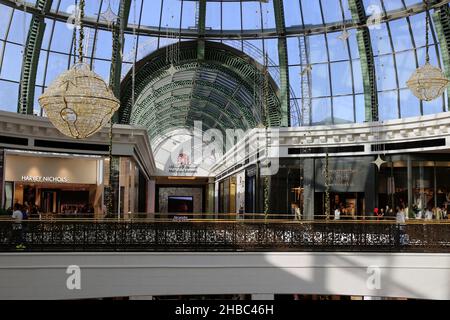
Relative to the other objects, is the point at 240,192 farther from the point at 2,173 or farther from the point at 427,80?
the point at 427,80

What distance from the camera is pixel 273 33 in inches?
1029

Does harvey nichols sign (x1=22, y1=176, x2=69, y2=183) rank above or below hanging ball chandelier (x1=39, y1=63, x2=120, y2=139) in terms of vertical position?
below

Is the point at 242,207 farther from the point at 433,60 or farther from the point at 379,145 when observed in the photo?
the point at 433,60

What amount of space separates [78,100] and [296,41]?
1739 cm

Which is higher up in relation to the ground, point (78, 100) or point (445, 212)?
point (78, 100)

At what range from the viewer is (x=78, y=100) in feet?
34.9

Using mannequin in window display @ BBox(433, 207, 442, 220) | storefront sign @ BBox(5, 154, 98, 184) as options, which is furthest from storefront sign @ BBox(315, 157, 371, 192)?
storefront sign @ BBox(5, 154, 98, 184)

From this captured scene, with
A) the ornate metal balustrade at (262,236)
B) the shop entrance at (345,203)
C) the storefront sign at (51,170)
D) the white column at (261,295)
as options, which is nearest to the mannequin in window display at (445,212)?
the shop entrance at (345,203)

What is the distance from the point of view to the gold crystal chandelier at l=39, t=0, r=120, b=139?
10555 millimetres

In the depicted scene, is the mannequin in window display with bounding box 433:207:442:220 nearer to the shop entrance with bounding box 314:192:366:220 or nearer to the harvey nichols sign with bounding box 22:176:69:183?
the shop entrance with bounding box 314:192:366:220

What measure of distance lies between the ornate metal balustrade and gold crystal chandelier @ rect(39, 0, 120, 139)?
186 inches

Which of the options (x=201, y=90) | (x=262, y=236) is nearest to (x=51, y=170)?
(x=262, y=236)

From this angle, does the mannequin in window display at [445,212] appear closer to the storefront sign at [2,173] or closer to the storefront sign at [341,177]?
the storefront sign at [341,177]
